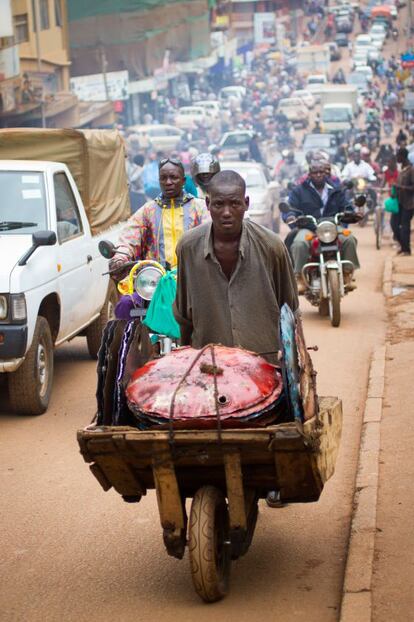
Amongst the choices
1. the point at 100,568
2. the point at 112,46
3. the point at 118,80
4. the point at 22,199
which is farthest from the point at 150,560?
the point at 112,46

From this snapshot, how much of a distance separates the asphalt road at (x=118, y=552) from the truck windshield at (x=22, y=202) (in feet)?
5.80

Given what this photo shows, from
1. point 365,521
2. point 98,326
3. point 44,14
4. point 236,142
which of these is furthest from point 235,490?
point 236,142

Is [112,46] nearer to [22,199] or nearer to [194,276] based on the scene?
[22,199]

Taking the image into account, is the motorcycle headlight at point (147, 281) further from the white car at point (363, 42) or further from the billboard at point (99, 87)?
the white car at point (363, 42)

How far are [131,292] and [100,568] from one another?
200cm

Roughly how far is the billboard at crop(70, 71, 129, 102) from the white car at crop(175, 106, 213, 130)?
8992 millimetres

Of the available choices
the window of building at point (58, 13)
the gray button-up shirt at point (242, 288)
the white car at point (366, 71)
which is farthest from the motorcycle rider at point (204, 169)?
the white car at point (366, 71)

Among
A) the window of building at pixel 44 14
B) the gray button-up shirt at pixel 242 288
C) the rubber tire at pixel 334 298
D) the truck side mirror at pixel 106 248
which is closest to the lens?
the gray button-up shirt at pixel 242 288

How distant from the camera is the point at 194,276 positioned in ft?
18.1

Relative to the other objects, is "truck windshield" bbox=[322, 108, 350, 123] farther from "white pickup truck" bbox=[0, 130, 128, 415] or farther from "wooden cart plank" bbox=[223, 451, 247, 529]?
"wooden cart plank" bbox=[223, 451, 247, 529]

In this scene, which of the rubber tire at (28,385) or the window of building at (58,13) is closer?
the rubber tire at (28,385)

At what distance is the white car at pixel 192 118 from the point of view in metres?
59.8

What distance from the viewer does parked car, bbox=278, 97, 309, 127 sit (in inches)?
2594

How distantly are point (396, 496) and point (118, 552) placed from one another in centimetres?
151
